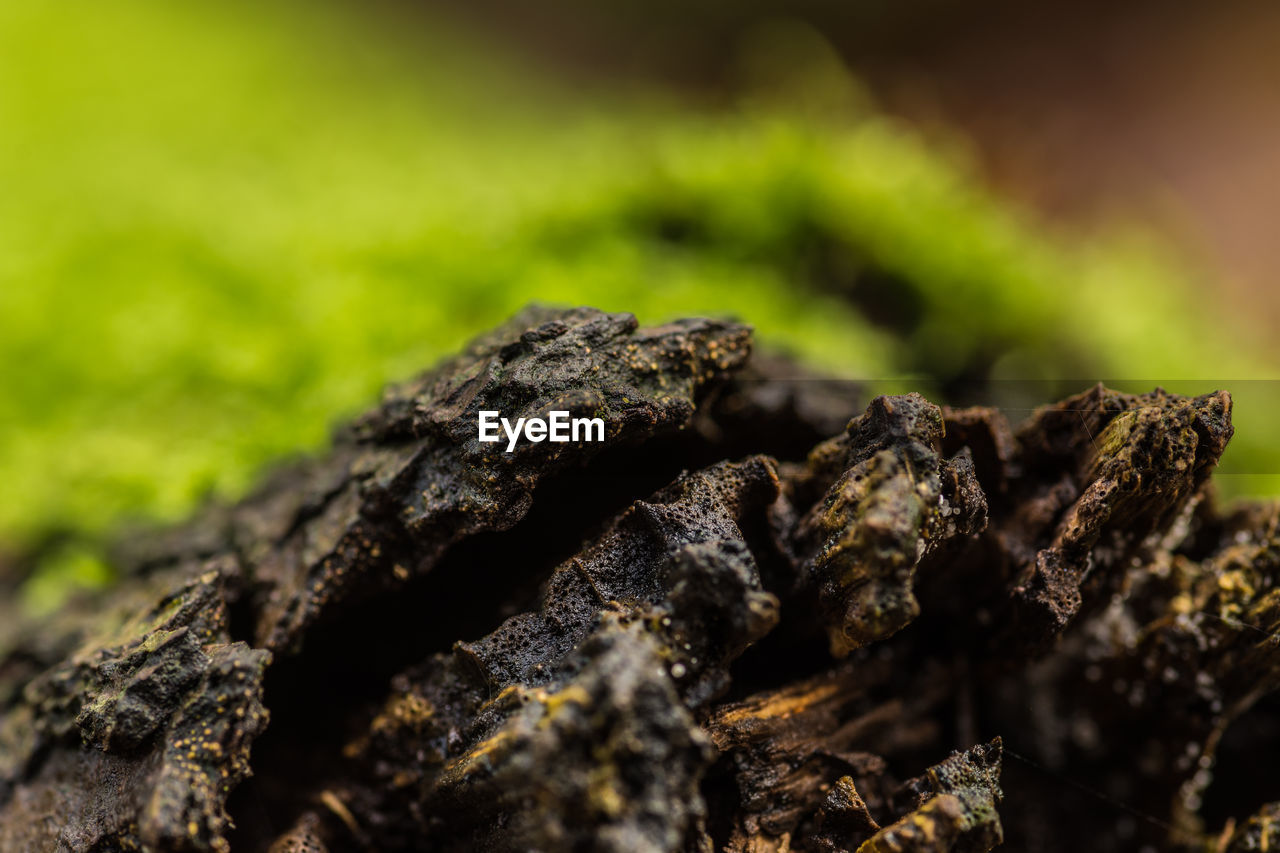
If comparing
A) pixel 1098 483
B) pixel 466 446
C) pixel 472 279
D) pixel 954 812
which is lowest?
pixel 954 812

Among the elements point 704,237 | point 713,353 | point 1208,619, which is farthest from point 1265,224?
point 713,353

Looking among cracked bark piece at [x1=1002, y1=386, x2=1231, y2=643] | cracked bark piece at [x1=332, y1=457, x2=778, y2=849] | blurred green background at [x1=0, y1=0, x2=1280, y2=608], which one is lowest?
cracked bark piece at [x1=332, y1=457, x2=778, y2=849]

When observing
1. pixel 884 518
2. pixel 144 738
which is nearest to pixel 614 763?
pixel 884 518

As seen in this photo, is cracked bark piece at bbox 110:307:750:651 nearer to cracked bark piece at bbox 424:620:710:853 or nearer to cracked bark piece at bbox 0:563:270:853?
cracked bark piece at bbox 0:563:270:853

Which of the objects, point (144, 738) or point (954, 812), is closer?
point (954, 812)

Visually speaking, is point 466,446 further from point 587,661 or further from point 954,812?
point 954,812

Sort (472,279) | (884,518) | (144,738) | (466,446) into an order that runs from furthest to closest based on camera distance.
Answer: (472,279)
(466,446)
(144,738)
(884,518)

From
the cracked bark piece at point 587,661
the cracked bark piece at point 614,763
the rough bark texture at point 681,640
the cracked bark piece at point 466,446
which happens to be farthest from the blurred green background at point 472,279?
the cracked bark piece at point 614,763

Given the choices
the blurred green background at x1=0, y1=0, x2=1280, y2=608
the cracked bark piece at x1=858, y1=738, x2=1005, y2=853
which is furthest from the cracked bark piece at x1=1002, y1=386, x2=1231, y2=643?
the cracked bark piece at x1=858, y1=738, x2=1005, y2=853
